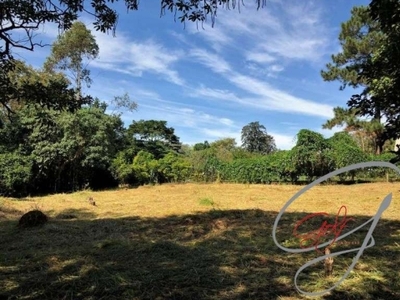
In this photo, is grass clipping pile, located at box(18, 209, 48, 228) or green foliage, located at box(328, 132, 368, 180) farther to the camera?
green foliage, located at box(328, 132, 368, 180)

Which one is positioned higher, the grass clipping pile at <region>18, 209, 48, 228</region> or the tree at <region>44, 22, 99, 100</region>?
the tree at <region>44, 22, 99, 100</region>

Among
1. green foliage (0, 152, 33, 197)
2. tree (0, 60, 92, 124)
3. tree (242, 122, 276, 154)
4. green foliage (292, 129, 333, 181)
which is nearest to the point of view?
tree (0, 60, 92, 124)

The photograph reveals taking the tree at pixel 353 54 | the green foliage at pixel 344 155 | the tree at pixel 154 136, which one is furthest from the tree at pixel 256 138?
the green foliage at pixel 344 155

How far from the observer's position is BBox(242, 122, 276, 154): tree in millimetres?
37031

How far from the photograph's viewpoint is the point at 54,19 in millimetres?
2869

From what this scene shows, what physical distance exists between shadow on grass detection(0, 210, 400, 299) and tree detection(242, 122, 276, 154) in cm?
3249

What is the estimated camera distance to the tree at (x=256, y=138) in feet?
121

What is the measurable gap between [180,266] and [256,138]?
3512 centimetres

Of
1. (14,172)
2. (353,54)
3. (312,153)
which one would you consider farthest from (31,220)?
(353,54)

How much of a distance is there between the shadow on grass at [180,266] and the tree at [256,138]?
3249 cm

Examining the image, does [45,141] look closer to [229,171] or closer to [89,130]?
[89,130]

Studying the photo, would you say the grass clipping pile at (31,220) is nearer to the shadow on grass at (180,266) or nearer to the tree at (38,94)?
the shadow on grass at (180,266)

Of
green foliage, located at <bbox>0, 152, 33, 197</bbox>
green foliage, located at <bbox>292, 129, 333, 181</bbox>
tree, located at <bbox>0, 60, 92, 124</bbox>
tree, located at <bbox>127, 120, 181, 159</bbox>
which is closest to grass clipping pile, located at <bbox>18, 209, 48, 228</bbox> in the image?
tree, located at <bbox>0, 60, 92, 124</bbox>

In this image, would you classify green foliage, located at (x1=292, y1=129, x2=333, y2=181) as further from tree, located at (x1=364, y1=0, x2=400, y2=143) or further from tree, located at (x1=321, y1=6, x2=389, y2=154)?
tree, located at (x1=364, y1=0, x2=400, y2=143)
